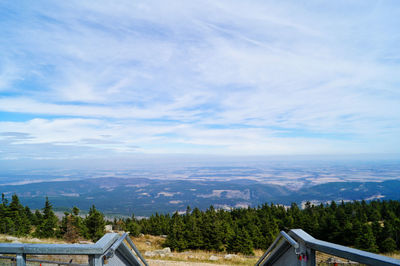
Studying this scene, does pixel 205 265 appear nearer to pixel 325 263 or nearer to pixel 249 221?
pixel 325 263

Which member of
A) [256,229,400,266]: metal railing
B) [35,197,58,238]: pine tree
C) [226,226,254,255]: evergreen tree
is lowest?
Result: [226,226,254,255]: evergreen tree

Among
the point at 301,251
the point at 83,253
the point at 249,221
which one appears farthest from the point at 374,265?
the point at 249,221

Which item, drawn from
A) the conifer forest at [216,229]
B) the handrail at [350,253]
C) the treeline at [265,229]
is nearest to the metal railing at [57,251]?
the handrail at [350,253]

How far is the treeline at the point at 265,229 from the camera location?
90.5ft

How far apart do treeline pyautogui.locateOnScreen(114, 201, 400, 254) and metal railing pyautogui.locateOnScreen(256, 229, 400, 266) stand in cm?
2473

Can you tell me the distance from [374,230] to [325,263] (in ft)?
129

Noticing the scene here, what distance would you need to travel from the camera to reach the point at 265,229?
113 ft

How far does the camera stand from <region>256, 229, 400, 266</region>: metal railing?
5.98 feet

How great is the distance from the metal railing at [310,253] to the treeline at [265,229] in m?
24.7

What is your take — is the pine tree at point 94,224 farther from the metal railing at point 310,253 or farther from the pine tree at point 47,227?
the metal railing at point 310,253

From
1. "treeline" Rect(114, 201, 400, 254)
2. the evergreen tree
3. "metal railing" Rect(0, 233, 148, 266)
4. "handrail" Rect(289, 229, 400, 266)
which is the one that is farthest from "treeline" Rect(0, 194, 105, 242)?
"handrail" Rect(289, 229, 400, 266)

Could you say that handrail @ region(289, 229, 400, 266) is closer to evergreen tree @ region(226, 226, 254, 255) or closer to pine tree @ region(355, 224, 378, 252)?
evergreen tree @ region(226, 226, 254, 255)

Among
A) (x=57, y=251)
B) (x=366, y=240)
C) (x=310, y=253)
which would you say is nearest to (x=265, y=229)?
(x=366, y=240)

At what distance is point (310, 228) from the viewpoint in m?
37.8
